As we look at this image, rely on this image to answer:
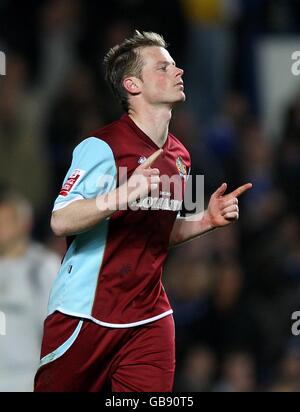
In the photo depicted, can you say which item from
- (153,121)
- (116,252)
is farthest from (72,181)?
(153,121)

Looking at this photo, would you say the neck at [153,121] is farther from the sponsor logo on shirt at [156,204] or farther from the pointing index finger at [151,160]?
the pointing index finger at [151,160]

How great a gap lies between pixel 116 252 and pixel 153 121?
57cm

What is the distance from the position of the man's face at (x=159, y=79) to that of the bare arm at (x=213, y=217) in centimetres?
43

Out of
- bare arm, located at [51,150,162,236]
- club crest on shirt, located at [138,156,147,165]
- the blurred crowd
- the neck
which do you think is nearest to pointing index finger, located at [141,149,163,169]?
bare arm, located at [51,150,162,236]

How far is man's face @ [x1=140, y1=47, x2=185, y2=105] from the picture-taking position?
197 inches

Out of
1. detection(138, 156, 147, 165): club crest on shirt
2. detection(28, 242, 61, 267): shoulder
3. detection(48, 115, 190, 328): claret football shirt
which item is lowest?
detection(28, 242, 61, 267): shoulder

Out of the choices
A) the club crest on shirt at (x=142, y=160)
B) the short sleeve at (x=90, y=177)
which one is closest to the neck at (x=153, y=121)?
the club crest on shirt at (x=142, y=160)

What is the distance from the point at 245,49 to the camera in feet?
33.6

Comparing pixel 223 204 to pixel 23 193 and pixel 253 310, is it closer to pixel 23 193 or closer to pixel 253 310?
pixel 253 310

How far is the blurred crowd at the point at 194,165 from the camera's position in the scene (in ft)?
24.2

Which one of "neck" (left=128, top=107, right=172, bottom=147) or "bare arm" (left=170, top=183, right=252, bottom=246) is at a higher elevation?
"neck" (left=128, top=107, right=172, bottom=147)

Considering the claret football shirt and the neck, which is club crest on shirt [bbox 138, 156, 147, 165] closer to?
the claret football shirt

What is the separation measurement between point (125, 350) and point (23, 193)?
472cm
